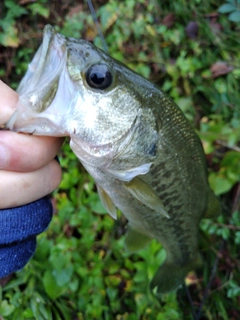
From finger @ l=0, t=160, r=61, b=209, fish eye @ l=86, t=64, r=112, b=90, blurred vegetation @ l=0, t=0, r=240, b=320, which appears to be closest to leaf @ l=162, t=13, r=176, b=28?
blurred vegetation @ l=0, t=0, r=240, b=320

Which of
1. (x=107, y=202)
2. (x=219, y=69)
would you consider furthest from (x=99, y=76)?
(x=219, y=69)

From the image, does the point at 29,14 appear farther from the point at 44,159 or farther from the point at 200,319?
the point at 200,319

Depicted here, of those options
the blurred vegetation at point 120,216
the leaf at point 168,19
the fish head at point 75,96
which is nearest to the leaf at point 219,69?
the blurred vegetation at point 120,216

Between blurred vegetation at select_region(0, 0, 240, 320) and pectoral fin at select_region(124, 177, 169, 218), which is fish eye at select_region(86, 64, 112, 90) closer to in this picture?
pectoral fin at select_region(124, 177, 169, 218)

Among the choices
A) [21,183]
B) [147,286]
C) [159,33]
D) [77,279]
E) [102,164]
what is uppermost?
[21,183]

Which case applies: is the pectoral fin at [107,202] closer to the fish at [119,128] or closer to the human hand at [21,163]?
the fish at [119,128]

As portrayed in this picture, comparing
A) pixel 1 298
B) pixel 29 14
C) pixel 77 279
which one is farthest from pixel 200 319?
pixel 29 14

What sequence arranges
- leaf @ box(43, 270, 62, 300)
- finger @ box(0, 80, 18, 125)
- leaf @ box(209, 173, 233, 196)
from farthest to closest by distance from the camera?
leaf @ box(209, 173, 233, 196)
leaf @ box(43, 270, 62, 300)
finger @ box(0, 80, 18, 125)

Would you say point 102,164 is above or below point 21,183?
below
